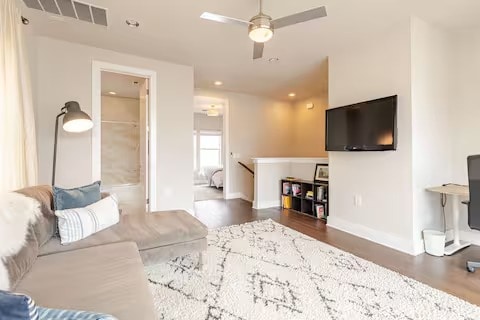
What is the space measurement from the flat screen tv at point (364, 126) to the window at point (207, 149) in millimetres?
6424

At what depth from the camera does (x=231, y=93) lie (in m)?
6.00

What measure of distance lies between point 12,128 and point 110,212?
3.32ft

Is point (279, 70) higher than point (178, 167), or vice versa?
point (279, 70)

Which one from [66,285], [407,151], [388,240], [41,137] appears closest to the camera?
[66,285]

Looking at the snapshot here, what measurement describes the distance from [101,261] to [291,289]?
4.60ft

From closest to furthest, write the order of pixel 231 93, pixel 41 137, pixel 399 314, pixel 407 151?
pixel 399 314 < pixel 407 151 < pixel 41 137 < pixel 231 93

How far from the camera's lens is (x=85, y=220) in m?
2.00

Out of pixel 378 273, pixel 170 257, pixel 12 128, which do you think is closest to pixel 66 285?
pixel 170 257

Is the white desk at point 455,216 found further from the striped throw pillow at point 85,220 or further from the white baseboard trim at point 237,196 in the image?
the white baseboard trim at point 237,196

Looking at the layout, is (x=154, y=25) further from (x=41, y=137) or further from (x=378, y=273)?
(x=378, y=273)

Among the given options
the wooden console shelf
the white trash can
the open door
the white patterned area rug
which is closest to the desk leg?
the white trash can

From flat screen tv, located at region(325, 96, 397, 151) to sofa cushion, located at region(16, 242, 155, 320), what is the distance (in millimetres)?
2799

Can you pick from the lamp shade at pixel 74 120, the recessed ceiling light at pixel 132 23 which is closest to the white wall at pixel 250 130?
the recessed ceiling light at pixel 132 23

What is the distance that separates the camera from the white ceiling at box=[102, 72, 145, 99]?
4.84 metres
